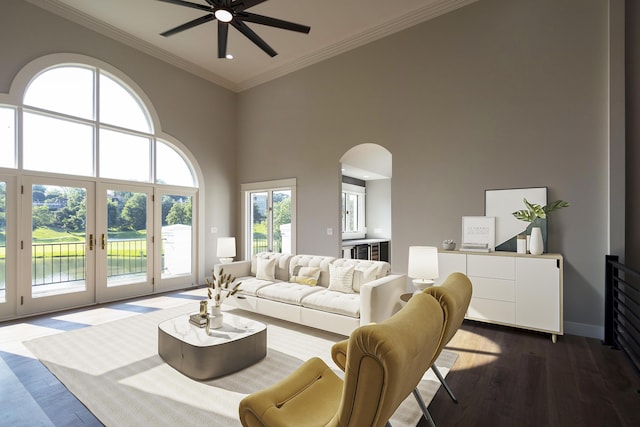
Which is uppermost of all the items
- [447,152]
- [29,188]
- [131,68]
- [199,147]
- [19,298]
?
[131,68]

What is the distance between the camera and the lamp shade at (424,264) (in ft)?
11.0

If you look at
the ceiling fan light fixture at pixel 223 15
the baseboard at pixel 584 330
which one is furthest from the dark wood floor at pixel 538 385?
the ceiling fan light fixture at pixel 223 15

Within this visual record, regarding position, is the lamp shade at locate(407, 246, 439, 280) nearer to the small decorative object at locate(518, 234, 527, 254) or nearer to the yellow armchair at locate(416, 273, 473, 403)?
the yellow armchair at locate(416, 273, 473, 403)

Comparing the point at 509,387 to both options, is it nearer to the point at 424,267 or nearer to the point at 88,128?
the point at 424,267

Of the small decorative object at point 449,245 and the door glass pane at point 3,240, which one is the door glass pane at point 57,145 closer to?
the door glass pane at point 3,240

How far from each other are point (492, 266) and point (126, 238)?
19.4 ft

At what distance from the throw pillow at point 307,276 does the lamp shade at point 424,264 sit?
1.52 m

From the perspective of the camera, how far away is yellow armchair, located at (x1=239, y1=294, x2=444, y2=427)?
1.07 m

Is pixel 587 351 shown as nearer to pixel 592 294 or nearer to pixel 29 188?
pixel 592 294

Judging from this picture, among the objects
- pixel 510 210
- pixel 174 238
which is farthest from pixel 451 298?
pixel 174 238

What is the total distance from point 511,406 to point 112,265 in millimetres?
5957

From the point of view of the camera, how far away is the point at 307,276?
4.55 metres

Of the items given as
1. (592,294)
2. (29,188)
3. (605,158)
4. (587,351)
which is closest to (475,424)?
(587,351)

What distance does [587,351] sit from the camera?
3303mm
